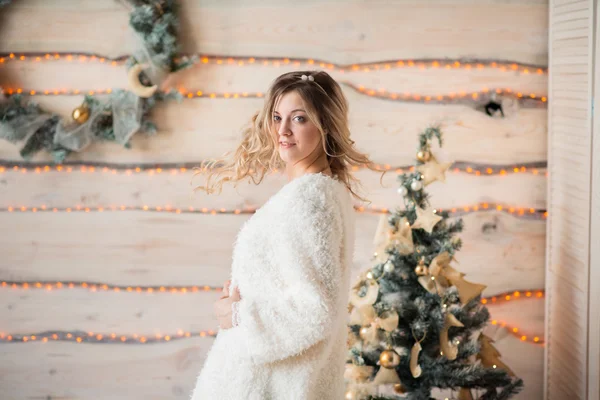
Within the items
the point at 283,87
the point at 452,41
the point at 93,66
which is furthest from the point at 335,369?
the point at 93,66

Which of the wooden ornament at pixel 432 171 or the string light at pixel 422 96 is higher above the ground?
the string light at pixel 422 96

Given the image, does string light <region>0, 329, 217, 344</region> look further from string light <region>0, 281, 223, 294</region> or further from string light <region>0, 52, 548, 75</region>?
string light <region>0, 52, 548, 75</region>

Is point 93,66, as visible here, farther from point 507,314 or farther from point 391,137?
point 507,314

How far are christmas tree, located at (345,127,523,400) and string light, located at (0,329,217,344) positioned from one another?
3.04 ft

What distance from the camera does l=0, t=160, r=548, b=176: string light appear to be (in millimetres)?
3027

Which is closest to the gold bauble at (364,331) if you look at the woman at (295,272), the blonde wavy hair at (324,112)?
the woman at (295,272)

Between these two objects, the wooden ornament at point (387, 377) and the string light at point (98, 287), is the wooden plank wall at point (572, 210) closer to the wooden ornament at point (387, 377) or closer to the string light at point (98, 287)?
the wooden ornament at point (387, 377)

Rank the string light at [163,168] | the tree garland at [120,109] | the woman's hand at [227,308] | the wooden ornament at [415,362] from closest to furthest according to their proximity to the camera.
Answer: the woman's hand at [227,308], the wooden ornament at [415,362], the tree garland at [120,109], the string light at [163,168]

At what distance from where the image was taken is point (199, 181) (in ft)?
10.2

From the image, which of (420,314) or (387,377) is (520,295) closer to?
(420,314)

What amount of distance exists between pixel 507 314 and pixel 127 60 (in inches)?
81.9

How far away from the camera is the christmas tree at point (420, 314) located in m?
2.43

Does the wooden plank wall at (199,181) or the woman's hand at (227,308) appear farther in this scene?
the wooden plank wall at (199,181)

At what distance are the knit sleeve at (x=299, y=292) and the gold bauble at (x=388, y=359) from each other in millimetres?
872
